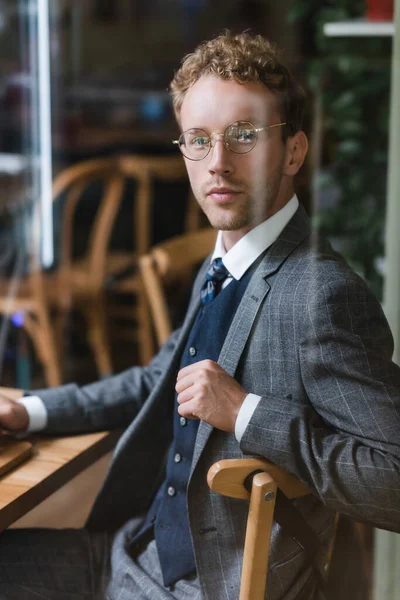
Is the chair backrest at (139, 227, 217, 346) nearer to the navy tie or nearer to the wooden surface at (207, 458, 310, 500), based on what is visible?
the navy tie

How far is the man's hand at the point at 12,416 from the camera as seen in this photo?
1.01 metres

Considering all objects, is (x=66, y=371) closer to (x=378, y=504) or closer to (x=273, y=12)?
(x=273, y=12)

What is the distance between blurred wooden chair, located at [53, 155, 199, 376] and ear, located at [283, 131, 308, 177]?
5.22 ft

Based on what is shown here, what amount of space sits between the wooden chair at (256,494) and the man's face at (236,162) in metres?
0.24

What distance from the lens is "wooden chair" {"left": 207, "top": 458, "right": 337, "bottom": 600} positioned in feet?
2.47

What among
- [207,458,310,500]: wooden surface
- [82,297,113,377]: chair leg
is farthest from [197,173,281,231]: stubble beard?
[82,297,113,377]: chair leg

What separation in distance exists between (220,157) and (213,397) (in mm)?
234

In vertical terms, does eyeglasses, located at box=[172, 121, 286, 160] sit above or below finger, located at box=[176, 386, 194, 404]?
above

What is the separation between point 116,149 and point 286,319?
2.11 metres

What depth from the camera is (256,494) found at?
75 centimetres

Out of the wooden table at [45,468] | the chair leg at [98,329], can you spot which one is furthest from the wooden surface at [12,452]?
the chair leg at [98,329]

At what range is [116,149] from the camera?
283cm

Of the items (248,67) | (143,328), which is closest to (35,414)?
(248,67)

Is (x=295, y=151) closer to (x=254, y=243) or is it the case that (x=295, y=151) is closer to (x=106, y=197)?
(x=254, y=243)
